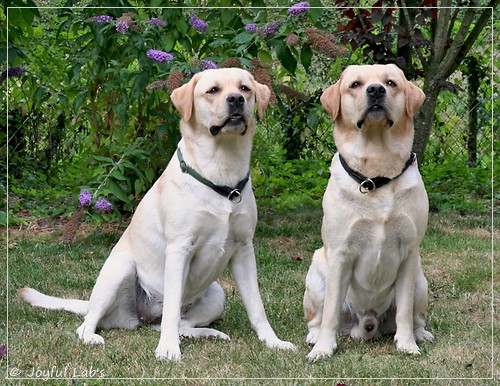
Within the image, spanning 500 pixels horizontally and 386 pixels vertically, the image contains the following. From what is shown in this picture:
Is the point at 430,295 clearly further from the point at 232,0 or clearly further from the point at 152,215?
the point at 232,0

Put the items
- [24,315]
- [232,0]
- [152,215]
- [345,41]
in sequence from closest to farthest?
1. [152,215]
2. [24,315]
3. [232,0]
4. [345,41]

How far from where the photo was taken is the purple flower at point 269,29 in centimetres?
472

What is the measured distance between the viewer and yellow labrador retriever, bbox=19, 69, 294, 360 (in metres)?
3.40

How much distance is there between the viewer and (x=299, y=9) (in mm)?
4578

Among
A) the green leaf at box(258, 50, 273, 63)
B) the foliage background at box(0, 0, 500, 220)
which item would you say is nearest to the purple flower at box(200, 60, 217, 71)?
the foliage background at box(0, 0, 500, 220)

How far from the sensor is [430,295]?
175 inches

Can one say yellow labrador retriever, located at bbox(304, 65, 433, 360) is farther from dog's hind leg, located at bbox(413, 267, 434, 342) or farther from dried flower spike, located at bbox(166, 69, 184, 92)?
dried flower spike, located at bbox(166, 69, 184, 92)

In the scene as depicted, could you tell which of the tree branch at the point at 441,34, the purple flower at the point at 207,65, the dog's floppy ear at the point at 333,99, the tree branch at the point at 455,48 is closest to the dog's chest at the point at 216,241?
the dog's floppy ear at the point at 333,99

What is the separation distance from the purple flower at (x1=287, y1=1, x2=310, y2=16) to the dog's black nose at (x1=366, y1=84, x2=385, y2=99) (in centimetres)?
139

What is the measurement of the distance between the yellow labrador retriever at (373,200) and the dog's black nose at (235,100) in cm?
34

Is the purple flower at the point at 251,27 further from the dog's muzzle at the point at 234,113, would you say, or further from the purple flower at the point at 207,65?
the dog's muzzle at the point at 234,113

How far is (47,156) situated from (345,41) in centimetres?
279

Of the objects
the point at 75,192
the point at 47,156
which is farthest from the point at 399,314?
the point at 47,156

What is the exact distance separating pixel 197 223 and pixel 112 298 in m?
0.60
